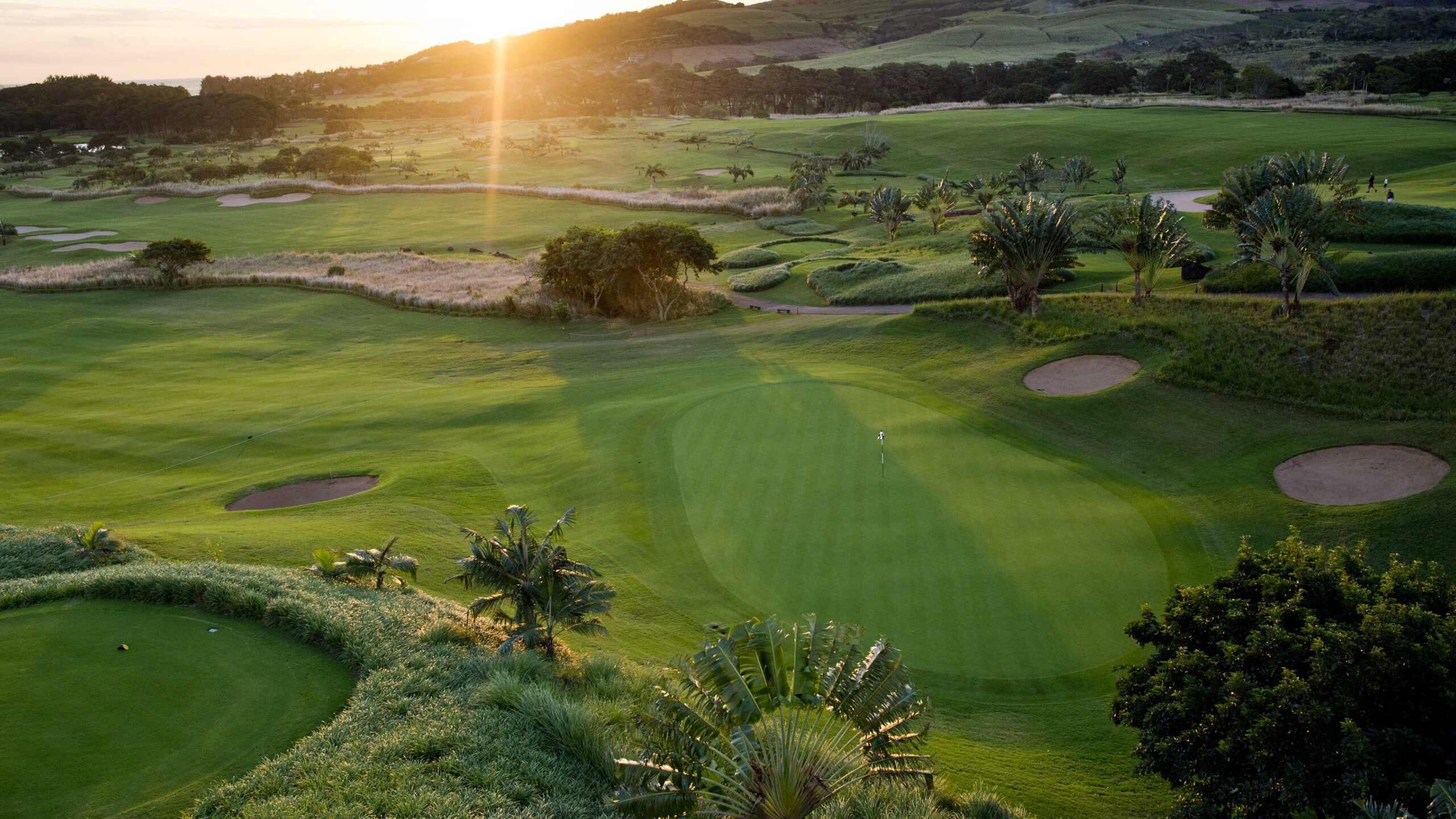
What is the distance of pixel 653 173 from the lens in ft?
299

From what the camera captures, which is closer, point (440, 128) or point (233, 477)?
point (233, 477)

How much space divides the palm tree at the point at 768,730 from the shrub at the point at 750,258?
4903cm

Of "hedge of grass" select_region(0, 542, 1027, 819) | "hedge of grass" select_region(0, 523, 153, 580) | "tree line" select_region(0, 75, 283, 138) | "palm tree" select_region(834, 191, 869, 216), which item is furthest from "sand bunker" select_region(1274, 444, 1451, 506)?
"tree line" select_region(0, 75, 283, 138)

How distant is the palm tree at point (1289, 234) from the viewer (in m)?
28.9

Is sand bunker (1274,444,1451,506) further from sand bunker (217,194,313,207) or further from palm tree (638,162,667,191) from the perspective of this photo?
sand bunker (217,194,313,207)

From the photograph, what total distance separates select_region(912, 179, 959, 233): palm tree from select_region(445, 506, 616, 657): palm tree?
49085 millimetres

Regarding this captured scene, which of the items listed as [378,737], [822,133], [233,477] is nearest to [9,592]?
[378,737]

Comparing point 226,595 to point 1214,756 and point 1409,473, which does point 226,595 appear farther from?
point 1409,473

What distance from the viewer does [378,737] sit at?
11.9m

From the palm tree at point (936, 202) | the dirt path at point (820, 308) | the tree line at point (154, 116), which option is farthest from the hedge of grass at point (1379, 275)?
the tree line at point (154, 116)

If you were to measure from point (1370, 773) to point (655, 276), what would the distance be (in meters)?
43.2

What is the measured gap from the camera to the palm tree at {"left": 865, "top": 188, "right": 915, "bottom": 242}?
2391 inches

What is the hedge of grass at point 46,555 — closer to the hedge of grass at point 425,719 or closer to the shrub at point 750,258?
the hedge of grass at point 425,719

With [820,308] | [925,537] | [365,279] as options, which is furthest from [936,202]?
[925,537]
